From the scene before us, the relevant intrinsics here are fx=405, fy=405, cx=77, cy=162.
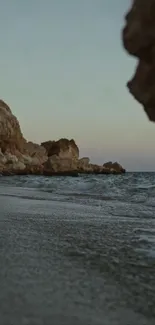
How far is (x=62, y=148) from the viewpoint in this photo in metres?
91.7

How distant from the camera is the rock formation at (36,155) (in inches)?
2821

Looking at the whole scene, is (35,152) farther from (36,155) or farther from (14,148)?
(14,148)

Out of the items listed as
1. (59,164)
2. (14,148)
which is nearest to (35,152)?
(14,148)

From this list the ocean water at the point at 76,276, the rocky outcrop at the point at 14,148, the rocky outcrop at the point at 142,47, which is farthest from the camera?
the rocky outcrop at the point at 14,148

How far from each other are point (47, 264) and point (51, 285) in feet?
2.43

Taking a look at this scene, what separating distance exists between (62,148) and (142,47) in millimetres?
89005

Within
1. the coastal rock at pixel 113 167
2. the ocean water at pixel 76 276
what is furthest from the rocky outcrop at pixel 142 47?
the coastal rock at pixel 113 167

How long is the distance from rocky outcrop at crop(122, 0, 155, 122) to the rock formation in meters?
63.7

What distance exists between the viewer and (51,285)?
310 cm

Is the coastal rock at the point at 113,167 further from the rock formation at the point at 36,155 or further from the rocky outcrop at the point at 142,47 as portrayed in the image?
the rocky outcrop at the point at 142,47

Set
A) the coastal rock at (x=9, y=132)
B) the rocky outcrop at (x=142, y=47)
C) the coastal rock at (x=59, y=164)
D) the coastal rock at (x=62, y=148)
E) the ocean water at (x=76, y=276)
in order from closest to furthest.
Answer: the ocean water at (x=76, y=276), the rocky outcrop at (x=142, y=47), the coastal rock at (x=59, y=164), the coastal rock at (x=9, y=132), the coastal rock at (x=62, y=148)

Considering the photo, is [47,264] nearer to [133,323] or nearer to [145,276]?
[145,276]

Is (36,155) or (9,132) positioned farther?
(36,155)

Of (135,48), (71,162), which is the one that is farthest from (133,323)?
(71,162)
